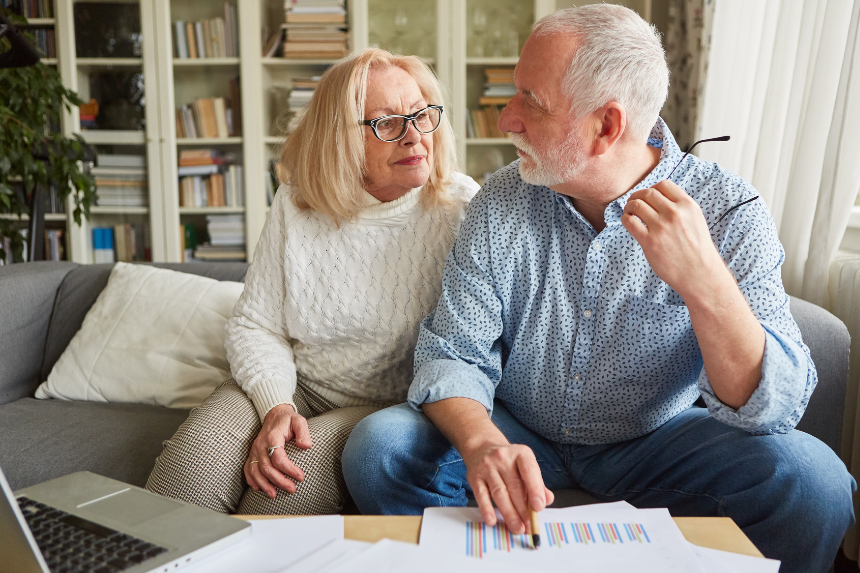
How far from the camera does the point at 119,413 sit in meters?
1.59

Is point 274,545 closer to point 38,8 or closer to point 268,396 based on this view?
point 268,396

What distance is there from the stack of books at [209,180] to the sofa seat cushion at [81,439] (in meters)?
1.83

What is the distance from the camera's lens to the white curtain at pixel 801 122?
150 cm

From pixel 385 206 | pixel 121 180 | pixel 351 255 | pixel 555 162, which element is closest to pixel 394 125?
pixel 385 206

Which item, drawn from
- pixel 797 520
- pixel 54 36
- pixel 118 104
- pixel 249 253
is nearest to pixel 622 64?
pixel 797 520

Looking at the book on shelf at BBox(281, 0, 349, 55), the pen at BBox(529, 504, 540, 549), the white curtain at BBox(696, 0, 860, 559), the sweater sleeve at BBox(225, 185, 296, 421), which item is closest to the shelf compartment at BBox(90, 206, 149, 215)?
the book on shelf at BBox(281, 0, 349, 55)

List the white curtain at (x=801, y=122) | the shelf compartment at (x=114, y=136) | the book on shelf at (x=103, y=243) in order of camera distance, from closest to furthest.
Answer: the white curtain at (x=801, y=122)
the shelf compartment at (x=114, y=136)
the book on shelf at (x=103, y=243)

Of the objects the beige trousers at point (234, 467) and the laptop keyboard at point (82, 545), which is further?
the beige trousers at point (234, 467)

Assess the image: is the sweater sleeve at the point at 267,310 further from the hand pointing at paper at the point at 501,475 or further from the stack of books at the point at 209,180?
the stack of books at the point at 209,180

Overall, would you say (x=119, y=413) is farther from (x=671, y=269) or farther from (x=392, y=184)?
(x=671, y=269)

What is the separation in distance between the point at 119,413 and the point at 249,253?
6.13 ft

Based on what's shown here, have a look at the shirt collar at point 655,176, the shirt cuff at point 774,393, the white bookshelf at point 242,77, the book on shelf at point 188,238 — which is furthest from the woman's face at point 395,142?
the book on shelf at point 188,238

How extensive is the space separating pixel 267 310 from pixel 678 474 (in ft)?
2.67

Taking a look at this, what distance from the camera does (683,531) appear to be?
0.75 m
